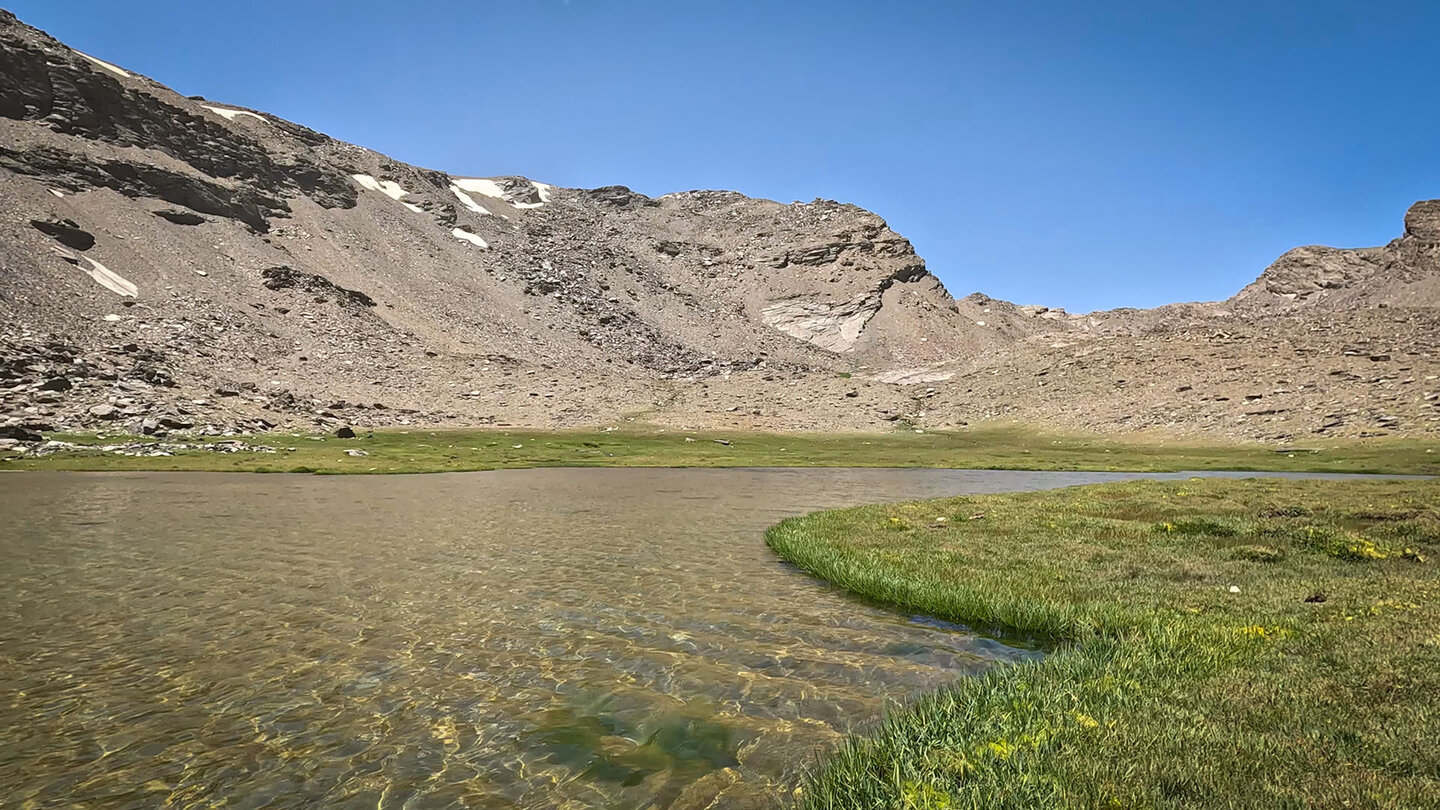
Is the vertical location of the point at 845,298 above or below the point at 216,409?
above

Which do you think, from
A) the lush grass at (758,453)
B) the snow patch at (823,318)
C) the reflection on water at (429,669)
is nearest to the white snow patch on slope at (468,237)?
the snow patch at (823,318)

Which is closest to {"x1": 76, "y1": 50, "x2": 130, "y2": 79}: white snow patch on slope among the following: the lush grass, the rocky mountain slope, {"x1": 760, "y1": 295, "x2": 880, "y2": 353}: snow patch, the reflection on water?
the rocky mountain slope

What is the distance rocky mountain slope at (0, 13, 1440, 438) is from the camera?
85.2 meters

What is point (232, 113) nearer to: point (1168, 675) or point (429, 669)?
point (429, 669)

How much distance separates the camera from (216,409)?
8075cm

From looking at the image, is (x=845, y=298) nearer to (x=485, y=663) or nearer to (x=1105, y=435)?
(x=1105, y=435)

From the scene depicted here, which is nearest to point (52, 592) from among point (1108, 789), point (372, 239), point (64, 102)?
point (1108, 789)

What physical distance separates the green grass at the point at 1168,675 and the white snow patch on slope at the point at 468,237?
17021 cm

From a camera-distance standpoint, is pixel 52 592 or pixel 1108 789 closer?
pixel 1108 789

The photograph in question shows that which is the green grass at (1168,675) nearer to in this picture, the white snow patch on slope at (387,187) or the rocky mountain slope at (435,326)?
the rocky mountain slope at (435,326)

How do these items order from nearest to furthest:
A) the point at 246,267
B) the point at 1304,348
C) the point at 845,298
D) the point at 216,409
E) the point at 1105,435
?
the point at 216,409 → the point at 1105,435 → the point at 1304,348 → the point at 246,267 → the point at 845,298

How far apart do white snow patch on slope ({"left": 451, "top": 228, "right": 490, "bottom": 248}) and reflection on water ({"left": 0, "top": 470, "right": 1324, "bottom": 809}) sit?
161 m

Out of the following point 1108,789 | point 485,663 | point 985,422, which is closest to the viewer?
point 1108,789

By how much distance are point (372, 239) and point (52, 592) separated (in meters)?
156
